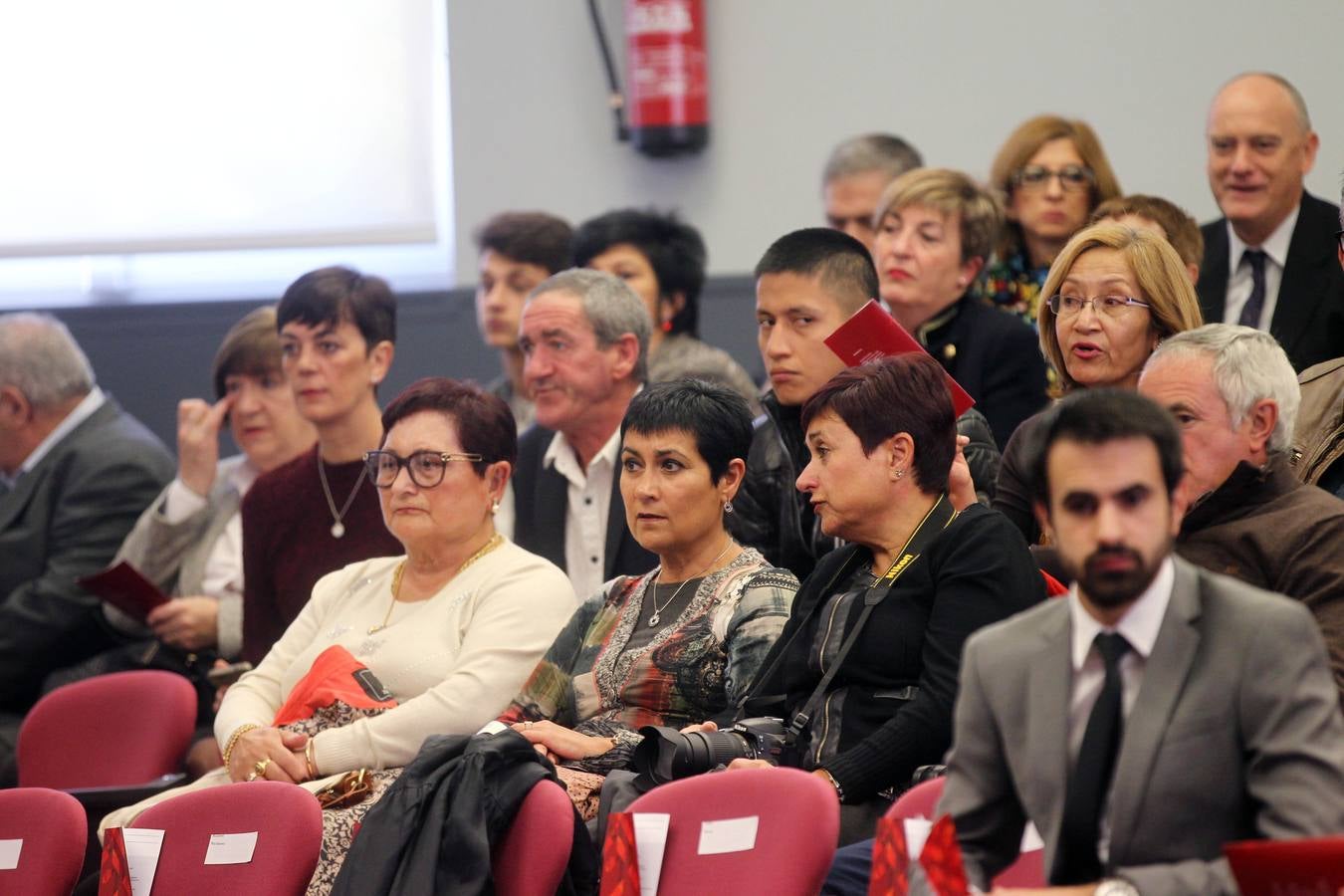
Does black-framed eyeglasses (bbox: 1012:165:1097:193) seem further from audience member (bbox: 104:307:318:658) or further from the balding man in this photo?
audience member (bbox: 104:307:318:658)

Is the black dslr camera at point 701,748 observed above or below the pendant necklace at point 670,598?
below

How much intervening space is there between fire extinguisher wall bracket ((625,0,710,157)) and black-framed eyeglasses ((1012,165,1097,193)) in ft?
5.71

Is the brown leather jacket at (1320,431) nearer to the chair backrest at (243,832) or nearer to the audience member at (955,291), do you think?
the audience member at (955,291)

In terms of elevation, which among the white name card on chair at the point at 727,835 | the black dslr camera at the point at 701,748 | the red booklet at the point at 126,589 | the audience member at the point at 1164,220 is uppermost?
the audience member at the point at 1164,220

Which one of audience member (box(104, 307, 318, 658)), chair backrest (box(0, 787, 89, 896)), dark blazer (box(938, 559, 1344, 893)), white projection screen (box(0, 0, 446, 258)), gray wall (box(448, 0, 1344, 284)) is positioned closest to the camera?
dark blazer (box(938, 559, 1344, 893))

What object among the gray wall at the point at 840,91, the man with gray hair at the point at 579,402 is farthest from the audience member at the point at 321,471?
the gray wall at the point at 840,91

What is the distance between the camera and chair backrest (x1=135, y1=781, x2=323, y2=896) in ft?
9.13

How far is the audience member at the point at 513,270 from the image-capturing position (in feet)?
15.6

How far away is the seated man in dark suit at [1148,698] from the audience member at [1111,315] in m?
1.28

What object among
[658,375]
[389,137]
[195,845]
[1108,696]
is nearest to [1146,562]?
[1108,696]

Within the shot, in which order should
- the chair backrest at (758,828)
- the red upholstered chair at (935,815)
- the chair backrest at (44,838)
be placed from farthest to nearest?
the chair backrest at (44,838) → the chair backrest at (758,828) → the red upholstered chair at (935,815)

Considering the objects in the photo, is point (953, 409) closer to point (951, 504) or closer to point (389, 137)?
point (951, 504)

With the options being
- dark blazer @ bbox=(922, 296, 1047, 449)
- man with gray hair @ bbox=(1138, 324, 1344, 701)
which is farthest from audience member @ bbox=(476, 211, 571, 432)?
man with gray hair @ bbox=(1138, 324, 1344, 701)

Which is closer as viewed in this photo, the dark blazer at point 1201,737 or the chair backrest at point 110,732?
the dark blazer at point 1201,737
